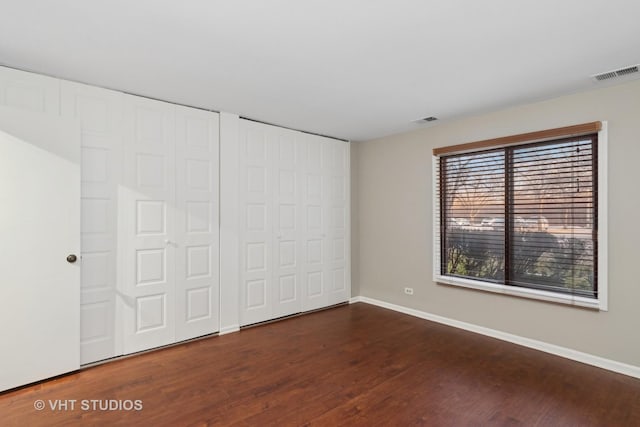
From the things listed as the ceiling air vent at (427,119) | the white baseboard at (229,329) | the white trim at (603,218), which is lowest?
the white baseboard at (229,329)

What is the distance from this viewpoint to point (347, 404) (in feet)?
7.83

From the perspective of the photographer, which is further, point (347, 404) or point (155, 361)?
point (155, 361)

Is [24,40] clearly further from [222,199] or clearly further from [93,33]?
[222,199]

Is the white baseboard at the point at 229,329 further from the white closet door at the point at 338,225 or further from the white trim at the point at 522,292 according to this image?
the white trim at the point at 522,292

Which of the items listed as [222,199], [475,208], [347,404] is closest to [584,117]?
[475,208]

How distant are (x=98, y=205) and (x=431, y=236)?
3806mm

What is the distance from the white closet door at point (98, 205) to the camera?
116 inches

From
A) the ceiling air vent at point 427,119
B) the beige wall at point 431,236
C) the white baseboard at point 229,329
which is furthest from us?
the ceiling air vent at point 427,119

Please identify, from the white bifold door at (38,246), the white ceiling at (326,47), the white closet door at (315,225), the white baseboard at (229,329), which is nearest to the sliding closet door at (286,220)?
the white closet door at (315,225)

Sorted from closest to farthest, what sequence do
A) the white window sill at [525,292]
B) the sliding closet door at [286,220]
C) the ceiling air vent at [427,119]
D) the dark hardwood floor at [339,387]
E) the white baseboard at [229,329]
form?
the dark hardwood floor at [339,387], the white window sill at [525,292], the white baseboard at [229,329], the ceiling air vent at [427,119], the sliding closet door at [286,220]

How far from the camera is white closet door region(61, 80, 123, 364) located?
294 cm

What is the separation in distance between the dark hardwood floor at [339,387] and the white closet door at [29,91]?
2.30m

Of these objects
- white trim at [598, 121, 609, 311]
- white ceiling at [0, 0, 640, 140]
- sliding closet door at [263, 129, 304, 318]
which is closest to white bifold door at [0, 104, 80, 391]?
white ceiling at [0, 0, 640, 140]

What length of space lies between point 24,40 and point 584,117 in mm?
4671
